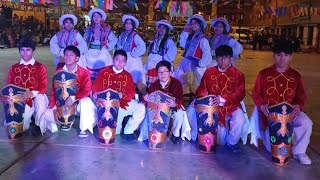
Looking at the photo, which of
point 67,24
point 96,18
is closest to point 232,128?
point 96,18

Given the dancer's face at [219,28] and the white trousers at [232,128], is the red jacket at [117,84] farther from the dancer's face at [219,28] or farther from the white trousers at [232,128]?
the dancer's face at [219,28]

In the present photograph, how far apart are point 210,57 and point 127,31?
58.2 inches

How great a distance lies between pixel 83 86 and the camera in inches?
212

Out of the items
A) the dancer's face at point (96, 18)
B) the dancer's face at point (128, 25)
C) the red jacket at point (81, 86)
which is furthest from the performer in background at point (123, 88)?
the dancer's face at point (96, 18)

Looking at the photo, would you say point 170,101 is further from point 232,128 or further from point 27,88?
point 27,88

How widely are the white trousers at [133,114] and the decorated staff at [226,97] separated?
631mm

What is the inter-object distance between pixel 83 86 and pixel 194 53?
8.52ft

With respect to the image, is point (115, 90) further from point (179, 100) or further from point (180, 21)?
point (180, 21)

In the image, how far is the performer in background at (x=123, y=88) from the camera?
17.6ft

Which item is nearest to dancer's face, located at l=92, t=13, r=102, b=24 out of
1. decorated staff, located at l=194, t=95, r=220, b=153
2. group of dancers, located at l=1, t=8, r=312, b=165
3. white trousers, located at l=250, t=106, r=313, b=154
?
group of dancers, located at l=1, t=8, r=312, b=165

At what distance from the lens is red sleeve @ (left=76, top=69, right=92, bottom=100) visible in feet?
17.4

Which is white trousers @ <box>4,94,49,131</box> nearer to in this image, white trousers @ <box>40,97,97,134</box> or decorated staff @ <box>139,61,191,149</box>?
white trousers @ <box>40,97,97,134</box>

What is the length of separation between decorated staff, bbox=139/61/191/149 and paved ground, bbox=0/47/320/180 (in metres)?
0.15

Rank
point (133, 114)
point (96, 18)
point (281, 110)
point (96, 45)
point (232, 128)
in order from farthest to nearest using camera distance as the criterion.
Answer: point (96, 45)
point (96, 18)
point (133, 114)
point (232, 128)
point (281, 110)
